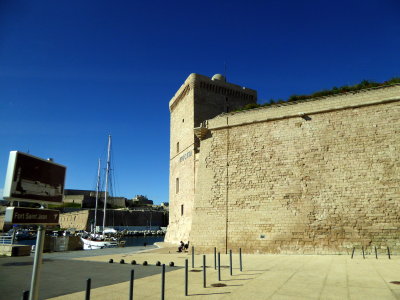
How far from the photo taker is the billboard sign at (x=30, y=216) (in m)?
3.39

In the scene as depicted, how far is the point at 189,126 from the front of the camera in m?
26.5

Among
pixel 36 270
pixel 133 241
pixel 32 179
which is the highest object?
pixel 32 179

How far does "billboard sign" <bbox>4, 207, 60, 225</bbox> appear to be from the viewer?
11.1ft

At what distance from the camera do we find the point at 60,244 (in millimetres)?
17875

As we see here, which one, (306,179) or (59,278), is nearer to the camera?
(59,278)

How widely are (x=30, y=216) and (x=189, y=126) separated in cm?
2300

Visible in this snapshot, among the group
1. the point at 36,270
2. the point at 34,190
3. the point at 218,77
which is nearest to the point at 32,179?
the point at 34,190

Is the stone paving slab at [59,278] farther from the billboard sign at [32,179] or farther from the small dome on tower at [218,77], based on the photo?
the small dome on tower at [218,77]

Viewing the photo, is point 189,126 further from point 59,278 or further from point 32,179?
point 32,179

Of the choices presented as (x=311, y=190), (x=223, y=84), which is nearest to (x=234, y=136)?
(x=311, y=190)

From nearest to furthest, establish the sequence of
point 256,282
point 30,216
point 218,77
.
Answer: point 30,216
point 256,282
point 218,77

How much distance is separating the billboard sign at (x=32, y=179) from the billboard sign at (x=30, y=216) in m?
0.14

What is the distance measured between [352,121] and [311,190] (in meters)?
4.17

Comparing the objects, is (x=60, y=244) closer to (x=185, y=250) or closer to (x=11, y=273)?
(x=185, y=250)
